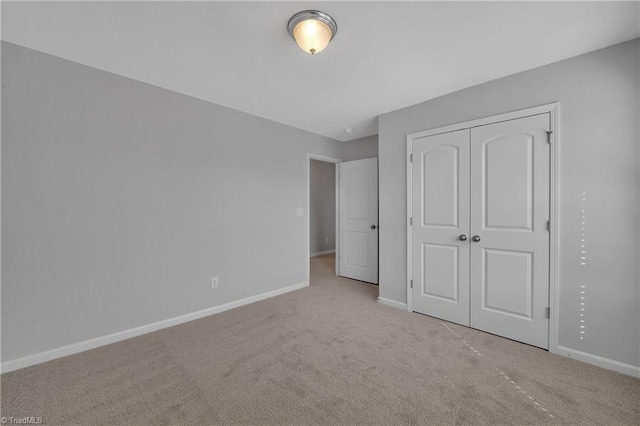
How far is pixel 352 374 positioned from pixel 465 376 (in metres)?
0.81

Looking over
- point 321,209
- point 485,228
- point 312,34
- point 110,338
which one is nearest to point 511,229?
point 485,228

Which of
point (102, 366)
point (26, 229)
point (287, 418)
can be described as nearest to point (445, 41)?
point (287, 418)

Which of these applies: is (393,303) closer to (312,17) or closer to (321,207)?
(312,17)

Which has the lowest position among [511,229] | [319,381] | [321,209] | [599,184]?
[319,381]

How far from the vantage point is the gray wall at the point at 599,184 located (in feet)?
6.07

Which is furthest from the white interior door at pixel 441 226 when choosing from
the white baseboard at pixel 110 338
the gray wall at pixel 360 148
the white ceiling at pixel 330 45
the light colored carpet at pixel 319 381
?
the white baseboard at pixel 110 338

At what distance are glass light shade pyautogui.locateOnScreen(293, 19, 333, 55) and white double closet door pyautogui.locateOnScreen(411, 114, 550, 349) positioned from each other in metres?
1.69

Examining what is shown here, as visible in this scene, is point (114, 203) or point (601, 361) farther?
point (114, 203)

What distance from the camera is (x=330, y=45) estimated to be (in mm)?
1876

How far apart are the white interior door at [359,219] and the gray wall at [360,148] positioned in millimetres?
188

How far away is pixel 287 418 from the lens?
1.47 metres

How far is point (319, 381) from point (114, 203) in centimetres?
230

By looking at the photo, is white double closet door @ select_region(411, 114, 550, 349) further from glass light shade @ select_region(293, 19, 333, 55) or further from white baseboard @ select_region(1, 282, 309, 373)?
white baseboard @ select_region(1, 282, 309, 373)

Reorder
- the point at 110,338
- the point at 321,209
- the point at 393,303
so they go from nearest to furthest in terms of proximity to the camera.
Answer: the point at 110,338
the point at 393,303
the point at 321,209
